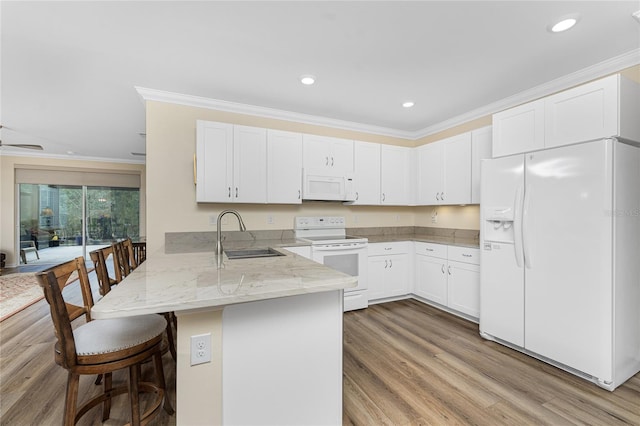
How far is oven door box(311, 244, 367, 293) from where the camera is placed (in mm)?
3303

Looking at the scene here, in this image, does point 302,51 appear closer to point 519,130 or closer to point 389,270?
point 519,130

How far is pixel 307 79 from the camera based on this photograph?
9.03ft

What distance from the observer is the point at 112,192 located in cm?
677

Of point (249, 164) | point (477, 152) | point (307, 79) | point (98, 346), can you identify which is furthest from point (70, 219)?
point (477, 152)

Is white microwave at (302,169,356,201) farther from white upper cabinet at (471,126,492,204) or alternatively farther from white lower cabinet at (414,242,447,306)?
white upper cabinet at (471,126,492,204)

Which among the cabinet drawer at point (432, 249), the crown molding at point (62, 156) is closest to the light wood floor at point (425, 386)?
the cabinet drawer at point (432, 249)

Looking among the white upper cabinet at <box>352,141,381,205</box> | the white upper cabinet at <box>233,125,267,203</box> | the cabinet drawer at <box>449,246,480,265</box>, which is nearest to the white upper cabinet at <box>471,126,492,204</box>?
the cabinet drawer at <box>449,246,480,265</box>

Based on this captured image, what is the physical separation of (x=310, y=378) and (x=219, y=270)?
74 centimetres

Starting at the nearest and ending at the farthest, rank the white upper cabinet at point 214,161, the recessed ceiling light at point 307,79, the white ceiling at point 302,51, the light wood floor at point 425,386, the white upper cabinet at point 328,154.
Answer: the light wood floor at point 425,386
the white ceiling at point 302,51
the recessed ceiling light at point 307,79
the white upper cabinet at point 214,161
the white upper cabinet at point 328,154

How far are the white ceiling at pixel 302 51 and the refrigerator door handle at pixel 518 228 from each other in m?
1.18

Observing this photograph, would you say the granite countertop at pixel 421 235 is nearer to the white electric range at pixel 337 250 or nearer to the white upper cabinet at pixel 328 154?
the white electric range at pixel 337 250

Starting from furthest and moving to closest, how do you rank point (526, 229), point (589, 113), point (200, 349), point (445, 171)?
point (445, 171) → point (526, 229) → point (589, 113) → point (200, 349)

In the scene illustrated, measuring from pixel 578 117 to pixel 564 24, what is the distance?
68cm

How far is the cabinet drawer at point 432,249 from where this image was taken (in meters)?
3.53
